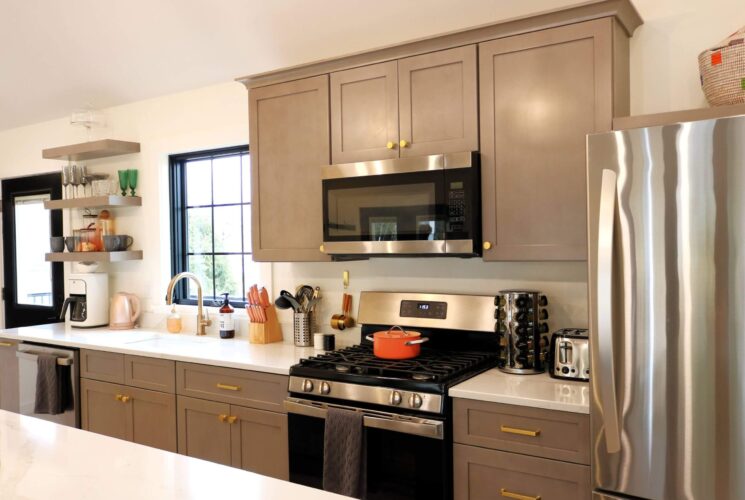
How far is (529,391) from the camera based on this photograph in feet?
A: 7.30

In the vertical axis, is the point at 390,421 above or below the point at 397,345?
below

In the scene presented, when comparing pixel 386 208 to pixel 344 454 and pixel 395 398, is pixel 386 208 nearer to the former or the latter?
pixel 395 398

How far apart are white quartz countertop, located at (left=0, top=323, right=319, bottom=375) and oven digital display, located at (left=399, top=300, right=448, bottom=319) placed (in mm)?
516

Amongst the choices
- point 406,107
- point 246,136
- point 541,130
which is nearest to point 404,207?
point 406,107

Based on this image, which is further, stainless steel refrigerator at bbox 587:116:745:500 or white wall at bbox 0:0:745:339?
white wall at bbox 0:0:745:339

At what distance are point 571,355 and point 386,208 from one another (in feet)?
3.18

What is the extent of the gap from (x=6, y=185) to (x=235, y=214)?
2585 mm

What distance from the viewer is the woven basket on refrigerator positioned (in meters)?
2.00

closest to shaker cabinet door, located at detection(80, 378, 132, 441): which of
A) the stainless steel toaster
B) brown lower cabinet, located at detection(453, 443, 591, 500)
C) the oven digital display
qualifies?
the oven digital display

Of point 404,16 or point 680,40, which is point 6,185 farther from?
point 680,40

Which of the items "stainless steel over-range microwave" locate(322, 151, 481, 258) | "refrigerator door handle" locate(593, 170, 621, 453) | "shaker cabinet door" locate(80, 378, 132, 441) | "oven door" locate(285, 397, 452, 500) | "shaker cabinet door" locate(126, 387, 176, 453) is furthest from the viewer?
"shaker cabinet door" locate(80, 378, 132, 441)

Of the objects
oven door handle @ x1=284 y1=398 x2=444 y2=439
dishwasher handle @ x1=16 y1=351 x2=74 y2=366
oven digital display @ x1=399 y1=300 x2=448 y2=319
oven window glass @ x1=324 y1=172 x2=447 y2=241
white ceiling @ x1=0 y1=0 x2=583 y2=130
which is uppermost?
white ceiling @ x1=0 y1=0 x2=583 y2=130

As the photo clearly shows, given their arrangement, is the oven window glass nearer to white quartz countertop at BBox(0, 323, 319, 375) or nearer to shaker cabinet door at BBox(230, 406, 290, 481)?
white quartz countertop at BBox(0, 323, 319, 375)

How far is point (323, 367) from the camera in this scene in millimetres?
2631
